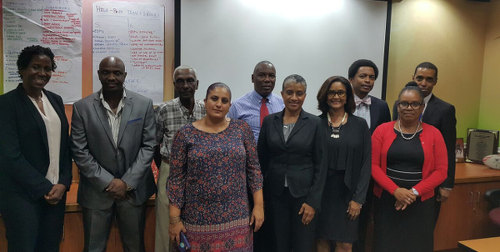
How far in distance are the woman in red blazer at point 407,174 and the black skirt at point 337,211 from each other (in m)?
0.28

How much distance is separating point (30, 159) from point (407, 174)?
2.25 meters

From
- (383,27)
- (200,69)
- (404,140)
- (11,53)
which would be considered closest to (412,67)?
(383,27)

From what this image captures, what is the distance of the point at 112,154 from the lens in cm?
209

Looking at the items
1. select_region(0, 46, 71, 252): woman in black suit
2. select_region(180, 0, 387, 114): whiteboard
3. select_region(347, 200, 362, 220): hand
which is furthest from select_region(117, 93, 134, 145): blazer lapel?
select_region(347, 200, 362, 220): hand

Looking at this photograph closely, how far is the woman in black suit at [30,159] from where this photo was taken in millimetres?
1864

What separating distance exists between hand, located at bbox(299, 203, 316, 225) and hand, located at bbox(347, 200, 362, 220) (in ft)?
0.80

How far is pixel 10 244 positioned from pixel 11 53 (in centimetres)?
164

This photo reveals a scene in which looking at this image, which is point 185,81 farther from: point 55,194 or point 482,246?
point 482,246

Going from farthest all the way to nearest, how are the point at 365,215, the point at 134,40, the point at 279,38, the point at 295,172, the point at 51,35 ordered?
the point at 279,38, the point at 134,40, the point at 51,35, the point at 365,215, the point at 295,172

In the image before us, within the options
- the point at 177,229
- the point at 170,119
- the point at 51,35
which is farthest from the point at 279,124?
the point at 51,35

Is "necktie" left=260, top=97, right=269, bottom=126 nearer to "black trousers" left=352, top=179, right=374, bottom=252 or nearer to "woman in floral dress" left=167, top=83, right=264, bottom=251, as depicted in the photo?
"woman in floral dress" left=167, top=83, right=264, bottom=251

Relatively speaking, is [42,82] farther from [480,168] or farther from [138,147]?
[480,168]

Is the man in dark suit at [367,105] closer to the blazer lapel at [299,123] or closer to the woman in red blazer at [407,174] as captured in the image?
the woman in red blazer at [407,174]

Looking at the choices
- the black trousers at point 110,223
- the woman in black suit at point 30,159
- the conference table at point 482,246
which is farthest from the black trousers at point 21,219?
the conference table at point 482,246
